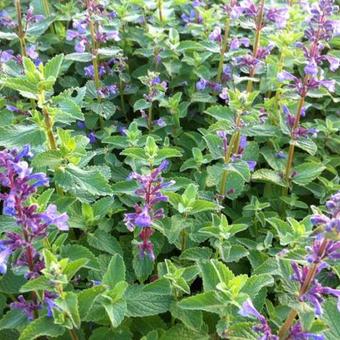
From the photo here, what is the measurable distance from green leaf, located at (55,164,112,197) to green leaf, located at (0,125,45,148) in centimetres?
19

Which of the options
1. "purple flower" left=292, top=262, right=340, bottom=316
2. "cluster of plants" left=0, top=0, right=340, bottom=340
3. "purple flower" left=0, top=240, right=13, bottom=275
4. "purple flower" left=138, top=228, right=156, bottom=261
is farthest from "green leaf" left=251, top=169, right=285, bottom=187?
"purple flower" left=0, top=240, right=13, bottom=275

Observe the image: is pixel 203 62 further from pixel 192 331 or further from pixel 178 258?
pixel 192 331

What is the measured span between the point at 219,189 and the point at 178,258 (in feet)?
1.94

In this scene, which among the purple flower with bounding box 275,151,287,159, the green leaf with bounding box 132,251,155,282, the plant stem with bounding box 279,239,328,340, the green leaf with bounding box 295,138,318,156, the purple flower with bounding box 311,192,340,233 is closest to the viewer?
the purple flower with bounding box 311,192,340,233

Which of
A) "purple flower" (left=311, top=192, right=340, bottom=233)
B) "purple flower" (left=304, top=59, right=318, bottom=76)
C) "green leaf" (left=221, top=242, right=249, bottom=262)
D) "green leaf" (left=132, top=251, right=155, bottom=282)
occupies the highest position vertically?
"purple flower" (left=311, top=192, right=340, bottom=233)

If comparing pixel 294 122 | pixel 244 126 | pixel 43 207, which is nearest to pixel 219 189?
pixel 244 126

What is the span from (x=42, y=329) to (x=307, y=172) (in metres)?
2.09

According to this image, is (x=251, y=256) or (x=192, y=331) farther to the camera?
(x=251, y=256)

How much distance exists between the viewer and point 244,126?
316cm

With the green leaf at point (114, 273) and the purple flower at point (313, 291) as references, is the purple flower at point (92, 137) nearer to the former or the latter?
the green leaf at point (114, 273)

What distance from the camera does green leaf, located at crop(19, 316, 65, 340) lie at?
2189 millimetres

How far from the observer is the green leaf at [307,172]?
3475 mm

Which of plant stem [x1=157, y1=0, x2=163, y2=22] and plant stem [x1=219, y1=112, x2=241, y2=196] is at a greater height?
A: plant stem [x1=157, y1=0, x2=163, y2=22]

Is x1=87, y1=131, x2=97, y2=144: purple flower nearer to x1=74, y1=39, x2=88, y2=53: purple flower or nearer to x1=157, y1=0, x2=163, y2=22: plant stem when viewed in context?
x1=74, y1=39, x2=88, y2=53: purple flower
